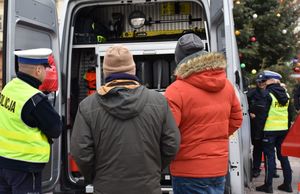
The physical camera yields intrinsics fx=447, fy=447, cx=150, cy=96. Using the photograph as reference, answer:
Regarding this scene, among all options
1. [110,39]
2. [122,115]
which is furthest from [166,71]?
[122,115]

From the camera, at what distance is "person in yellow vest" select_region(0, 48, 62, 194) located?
334 cm

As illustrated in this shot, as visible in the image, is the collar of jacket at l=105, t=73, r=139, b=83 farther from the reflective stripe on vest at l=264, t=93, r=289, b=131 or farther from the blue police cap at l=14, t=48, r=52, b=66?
the reflective stripe on vest at l=264, t=93, r=289, b=131

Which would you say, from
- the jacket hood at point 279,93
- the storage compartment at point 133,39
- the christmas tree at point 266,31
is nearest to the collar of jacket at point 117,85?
the storage compartment at point 133,39

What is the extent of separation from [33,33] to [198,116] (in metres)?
2.03

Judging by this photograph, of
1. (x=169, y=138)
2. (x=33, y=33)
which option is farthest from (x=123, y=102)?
(x=33, y=33)

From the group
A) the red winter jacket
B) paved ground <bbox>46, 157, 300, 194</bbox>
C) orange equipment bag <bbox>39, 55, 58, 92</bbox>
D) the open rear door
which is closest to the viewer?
the red winter jacket

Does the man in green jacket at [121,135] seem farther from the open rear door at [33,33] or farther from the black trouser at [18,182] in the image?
the open rear door at [33,33]

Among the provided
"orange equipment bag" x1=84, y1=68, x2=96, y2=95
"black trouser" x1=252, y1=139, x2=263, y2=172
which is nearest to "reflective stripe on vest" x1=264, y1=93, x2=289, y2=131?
"black trouser" x1=252, y1=139, x2=263, y2=172

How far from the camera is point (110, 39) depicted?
19.0ft

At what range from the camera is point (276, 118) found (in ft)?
21.5

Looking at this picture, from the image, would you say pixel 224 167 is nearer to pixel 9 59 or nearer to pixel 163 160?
pixel 163 160

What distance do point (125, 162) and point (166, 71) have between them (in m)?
3.25

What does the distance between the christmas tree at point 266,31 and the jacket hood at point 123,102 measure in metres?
8.65

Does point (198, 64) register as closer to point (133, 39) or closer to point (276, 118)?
point (133, 39)
